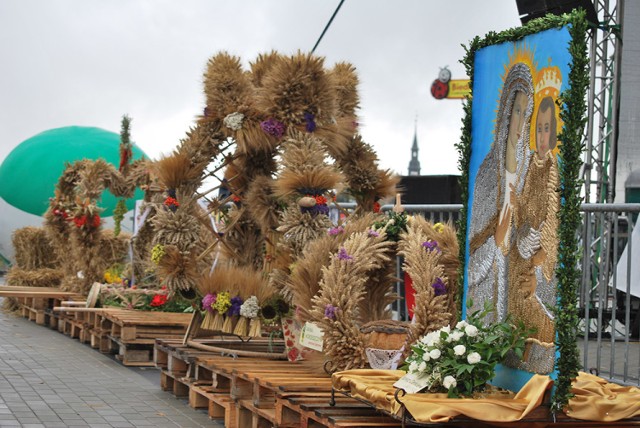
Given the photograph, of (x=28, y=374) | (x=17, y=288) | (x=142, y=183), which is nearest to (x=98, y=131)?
(x=17, y=288)

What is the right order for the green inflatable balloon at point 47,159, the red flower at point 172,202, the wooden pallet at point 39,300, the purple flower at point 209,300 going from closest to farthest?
1. the purple flower at point 209,300
2. the red flower at point 172,202
3. the wooden pallet at point 39,300
4. the green inflatable balloon at point 47,159

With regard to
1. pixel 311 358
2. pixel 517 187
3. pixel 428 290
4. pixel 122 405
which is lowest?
pixel 122 405

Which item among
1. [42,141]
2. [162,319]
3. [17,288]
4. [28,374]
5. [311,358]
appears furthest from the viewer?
[42,141]

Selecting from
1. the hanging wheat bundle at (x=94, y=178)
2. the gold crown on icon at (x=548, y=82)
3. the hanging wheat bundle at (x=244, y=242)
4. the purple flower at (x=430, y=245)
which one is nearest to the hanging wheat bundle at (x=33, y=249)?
the hanging wheat bundle at (x=94, y=178)

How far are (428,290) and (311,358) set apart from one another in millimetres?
1382

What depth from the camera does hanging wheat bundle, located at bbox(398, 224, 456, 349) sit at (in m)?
7.07

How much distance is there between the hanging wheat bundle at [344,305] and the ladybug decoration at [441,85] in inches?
1285

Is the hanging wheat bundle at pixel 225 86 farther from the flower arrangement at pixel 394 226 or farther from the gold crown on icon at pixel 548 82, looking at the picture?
the gold crown on icon at pixel 548 82

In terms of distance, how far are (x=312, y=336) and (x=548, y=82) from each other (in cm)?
285

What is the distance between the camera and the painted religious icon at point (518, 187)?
18.4ft

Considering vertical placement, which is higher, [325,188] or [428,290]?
[325,188]

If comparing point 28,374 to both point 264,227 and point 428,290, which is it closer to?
point 264,227

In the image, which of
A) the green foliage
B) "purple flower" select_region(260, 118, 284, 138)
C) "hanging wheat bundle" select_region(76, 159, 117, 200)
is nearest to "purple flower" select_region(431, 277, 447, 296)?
"purple flower" select_region(260, 118, 284, 138)

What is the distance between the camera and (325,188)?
8.81 metres
